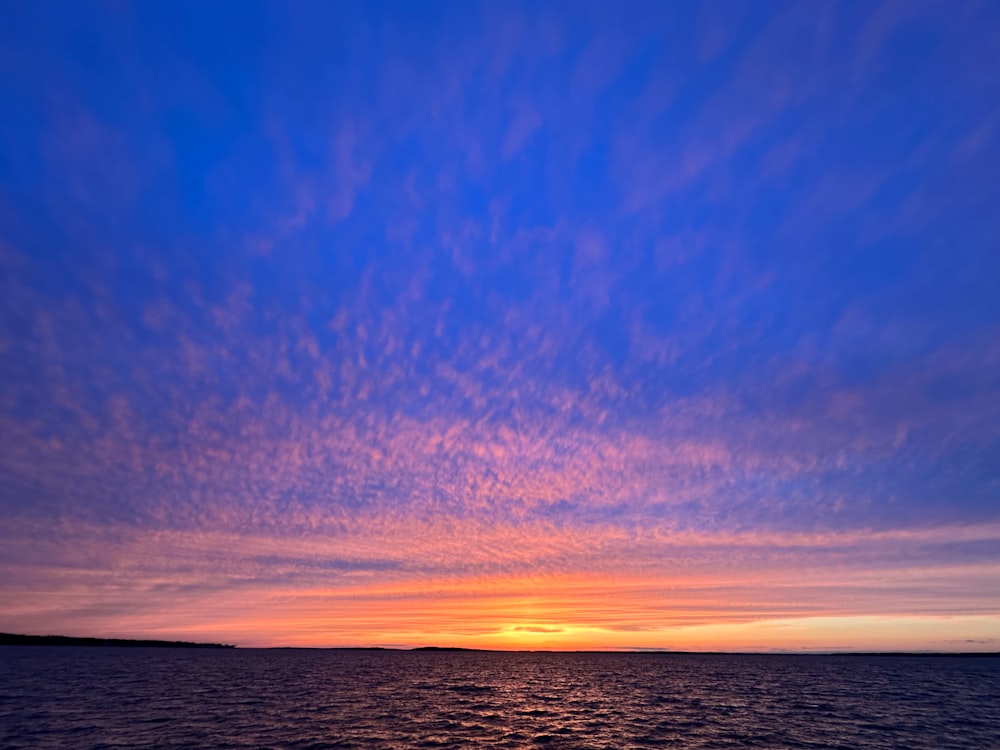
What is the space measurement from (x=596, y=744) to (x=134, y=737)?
101ft

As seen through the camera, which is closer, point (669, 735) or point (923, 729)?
point (669, 735)

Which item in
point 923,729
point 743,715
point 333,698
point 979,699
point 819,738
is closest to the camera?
point 819,738

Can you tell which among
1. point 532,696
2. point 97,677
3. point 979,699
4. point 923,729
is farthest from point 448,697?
point 979,699

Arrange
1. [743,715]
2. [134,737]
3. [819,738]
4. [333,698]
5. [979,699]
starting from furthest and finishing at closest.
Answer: [979,699] → [333,698] → [743,715] → [819,738] → [134,737]

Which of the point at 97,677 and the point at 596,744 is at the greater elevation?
the point at 97,677

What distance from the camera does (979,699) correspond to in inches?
3088

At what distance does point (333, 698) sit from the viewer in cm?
6538

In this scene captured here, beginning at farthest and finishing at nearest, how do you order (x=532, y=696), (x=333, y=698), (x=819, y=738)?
1. (x=532, y=696)
2. (x=333, y=698)
3. (x=819, y=738)

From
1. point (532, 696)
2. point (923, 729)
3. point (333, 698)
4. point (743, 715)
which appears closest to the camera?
point (923, 729)

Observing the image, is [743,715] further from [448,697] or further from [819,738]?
[448,697]

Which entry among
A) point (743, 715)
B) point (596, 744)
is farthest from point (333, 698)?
point (743, 715)

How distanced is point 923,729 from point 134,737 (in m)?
61.1

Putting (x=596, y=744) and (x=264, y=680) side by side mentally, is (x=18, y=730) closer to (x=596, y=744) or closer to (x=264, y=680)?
(x=596, y=744)

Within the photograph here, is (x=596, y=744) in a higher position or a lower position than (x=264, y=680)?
lower
